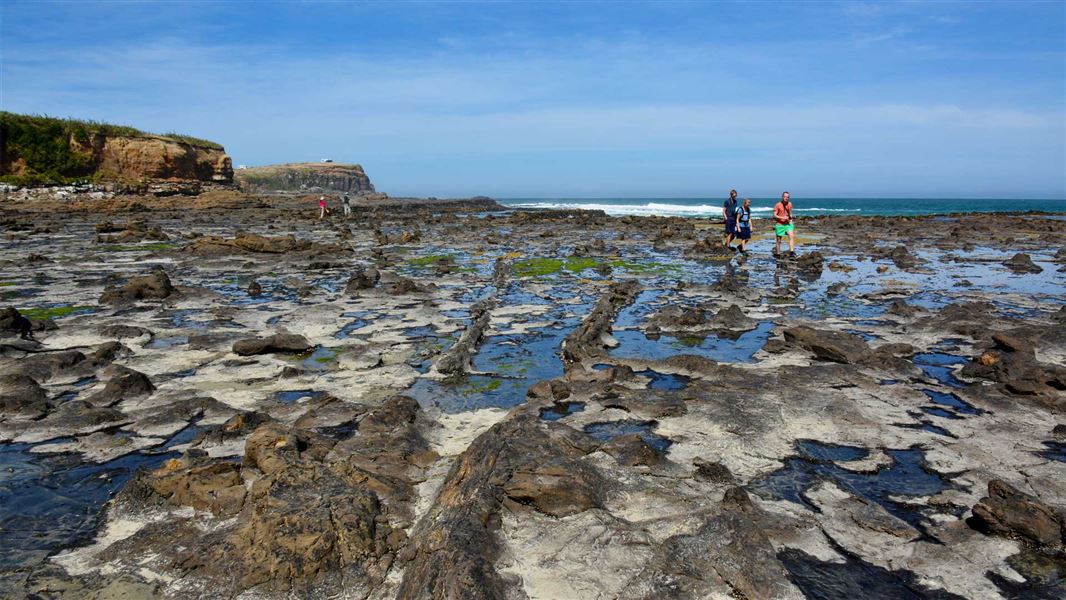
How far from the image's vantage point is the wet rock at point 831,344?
9211 millimetres

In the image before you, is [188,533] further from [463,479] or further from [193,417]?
[193,417]

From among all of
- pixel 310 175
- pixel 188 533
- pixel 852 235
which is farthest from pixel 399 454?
pixel 310 175

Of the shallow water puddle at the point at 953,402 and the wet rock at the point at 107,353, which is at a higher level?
the wet rock at the point at 107,353

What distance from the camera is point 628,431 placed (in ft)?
22.2

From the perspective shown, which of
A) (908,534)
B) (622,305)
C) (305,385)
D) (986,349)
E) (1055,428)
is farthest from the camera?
(622,305)

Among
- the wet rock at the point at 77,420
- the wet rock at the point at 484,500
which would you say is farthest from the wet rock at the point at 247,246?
the wet rock at the point at 484,500

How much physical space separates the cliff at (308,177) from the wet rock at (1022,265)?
92179mm

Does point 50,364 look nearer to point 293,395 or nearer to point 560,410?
point 293,395

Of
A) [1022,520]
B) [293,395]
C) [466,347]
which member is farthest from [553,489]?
[466,347]

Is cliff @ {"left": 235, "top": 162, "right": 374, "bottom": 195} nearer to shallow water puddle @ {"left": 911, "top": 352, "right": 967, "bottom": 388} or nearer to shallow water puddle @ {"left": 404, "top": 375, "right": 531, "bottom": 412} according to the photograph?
shallow water puddle @ {"left": 404, "top": 375, "right": 531, "bottom": 412}

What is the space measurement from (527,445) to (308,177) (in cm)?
11199

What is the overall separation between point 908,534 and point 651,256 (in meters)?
20.5

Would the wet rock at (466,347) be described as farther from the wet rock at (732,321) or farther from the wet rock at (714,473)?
the wet rock at (732,321)

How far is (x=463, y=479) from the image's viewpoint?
16.5ft
